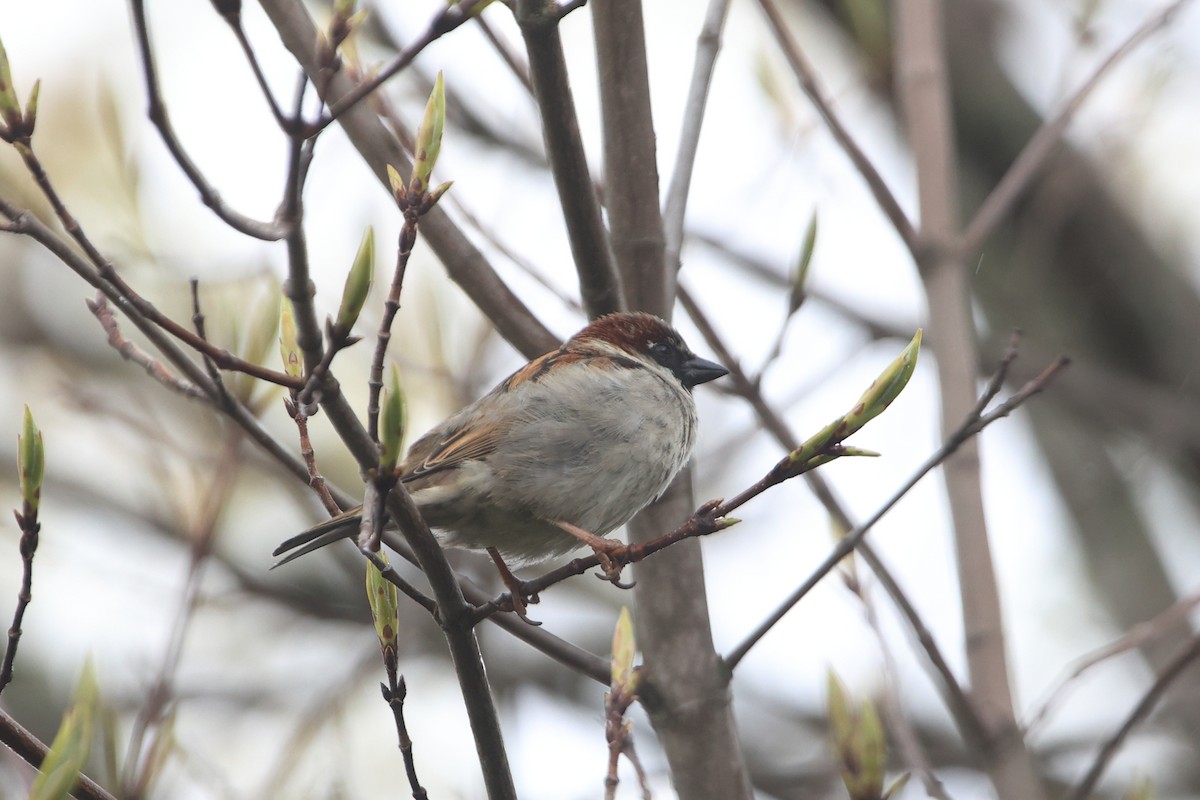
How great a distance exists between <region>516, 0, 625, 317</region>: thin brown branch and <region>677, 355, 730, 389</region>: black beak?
0.66 metres

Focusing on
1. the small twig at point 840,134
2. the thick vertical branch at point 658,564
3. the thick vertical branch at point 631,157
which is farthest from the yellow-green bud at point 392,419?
the small twig at point 840,134

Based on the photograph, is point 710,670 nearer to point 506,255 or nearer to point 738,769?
point 738,769

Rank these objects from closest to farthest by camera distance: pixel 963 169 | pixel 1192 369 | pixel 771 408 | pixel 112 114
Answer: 1. pixel 112 114
2. pixel 771 408
3. pixel 1192 369
4. pixel 963 169

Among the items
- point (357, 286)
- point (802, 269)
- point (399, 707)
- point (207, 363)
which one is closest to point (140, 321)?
point (207, 363)

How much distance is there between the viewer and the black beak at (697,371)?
3.98 metres

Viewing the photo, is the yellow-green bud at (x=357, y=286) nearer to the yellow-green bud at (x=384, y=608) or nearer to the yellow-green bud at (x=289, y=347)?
the yellow-green bud at (x=289, y=347)

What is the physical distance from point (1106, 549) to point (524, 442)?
413cm

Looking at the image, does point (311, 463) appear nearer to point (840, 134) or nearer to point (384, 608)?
point (384, 608)

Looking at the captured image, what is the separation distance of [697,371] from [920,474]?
1586mm

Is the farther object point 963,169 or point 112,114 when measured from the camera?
point 963,169

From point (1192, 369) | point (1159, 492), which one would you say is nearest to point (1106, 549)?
point (1159, 492)

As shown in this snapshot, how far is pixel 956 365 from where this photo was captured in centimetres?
357

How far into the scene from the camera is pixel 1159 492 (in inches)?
257

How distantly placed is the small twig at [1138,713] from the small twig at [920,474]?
72cm
